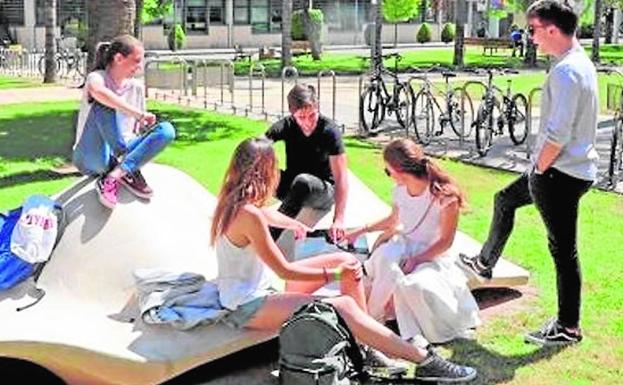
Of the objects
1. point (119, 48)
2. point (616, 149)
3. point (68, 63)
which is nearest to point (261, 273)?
point (119, 48)

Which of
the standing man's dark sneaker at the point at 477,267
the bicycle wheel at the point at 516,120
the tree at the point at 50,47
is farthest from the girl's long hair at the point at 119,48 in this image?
the tree at the point at 50,47

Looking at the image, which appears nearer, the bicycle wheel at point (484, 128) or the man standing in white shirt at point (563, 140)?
the man standing in white shirt at point (563, 140)

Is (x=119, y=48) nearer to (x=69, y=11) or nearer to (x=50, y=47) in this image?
(x=50, y=47)

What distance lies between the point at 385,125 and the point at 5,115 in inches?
280

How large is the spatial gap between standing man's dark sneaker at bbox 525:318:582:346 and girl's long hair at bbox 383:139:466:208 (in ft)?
2.98

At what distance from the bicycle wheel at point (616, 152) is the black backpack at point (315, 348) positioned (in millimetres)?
6994

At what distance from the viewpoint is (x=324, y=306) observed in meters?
4.76

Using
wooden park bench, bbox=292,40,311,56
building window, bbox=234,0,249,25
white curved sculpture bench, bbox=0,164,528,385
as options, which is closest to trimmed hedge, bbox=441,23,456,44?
building window, bbox=234,0,249,25

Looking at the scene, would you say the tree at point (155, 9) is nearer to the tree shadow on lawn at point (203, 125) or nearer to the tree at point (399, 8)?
the tree at point (399, 8)

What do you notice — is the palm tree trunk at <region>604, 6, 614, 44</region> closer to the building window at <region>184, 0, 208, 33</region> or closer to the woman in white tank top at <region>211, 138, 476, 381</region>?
the building window at <region>184, 0, 208, 33</region>

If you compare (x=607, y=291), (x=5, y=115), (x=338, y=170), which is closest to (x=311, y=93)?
(x=338, y=170)

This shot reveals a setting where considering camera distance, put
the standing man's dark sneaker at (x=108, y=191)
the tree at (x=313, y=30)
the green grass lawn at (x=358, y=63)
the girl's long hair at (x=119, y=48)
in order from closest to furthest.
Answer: the standing man's dark sneaker at (x=108, y=191), the girl's long hair at (x=119, y=48), the green grass lawn at (x=358, y=63), the tree at (x=313, y=30)

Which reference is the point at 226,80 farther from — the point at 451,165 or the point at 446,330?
the point at 446,330

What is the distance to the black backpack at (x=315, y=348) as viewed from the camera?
4.60 meters
